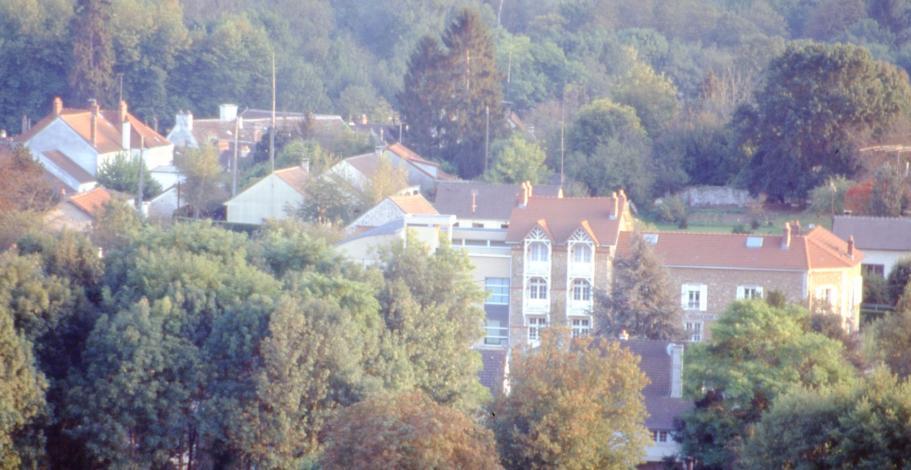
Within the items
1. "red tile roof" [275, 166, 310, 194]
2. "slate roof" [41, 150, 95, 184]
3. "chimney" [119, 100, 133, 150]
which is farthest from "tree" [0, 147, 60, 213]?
"chimney" [119, 100, 133, 150]

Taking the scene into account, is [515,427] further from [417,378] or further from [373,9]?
[373,9]

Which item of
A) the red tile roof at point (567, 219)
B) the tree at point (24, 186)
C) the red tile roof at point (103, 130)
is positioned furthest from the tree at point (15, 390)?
the red tile roof at point (103, 130)

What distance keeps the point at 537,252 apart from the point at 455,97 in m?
15.0

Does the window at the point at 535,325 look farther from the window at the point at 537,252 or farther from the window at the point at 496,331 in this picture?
the window at the point at 537,252

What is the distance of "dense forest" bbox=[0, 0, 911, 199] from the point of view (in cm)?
3969

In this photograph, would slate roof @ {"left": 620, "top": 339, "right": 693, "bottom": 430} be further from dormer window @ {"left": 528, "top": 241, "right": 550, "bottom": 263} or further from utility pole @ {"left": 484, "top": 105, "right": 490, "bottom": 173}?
utility pole @ {"left": 484, "top": 105, "right": 490, "bottom": 173}

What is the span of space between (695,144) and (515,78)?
17275mm

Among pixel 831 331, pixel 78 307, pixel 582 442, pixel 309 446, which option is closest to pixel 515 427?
pixel 582 442

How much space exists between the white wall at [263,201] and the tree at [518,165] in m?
6.57

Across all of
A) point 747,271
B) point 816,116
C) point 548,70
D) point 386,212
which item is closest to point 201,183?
point 386,212

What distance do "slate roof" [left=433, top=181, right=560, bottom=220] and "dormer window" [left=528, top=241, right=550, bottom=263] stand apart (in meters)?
3.96

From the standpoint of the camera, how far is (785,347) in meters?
21.4

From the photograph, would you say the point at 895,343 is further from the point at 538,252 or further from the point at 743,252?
the point at 538,252

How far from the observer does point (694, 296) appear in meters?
30.6
